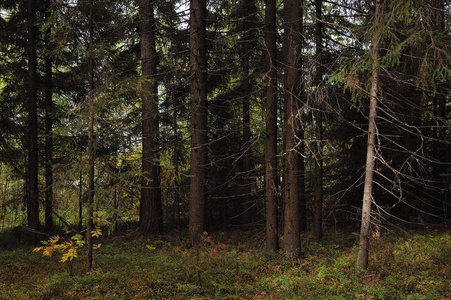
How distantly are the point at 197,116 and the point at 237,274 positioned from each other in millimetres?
5164

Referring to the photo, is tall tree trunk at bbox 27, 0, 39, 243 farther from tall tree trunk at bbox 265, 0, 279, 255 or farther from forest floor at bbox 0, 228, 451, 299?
tall tree trunk at bbox 265, 0, 279, 255

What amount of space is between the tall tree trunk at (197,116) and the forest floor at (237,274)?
117 centimetres

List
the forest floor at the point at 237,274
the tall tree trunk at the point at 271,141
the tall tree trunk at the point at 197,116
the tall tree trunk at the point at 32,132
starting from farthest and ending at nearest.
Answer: the tall tree trunk at the point at 32,132 → the tall tree trunk at the point at 197,116 → the tall tree trunk at the point at 271,141 → the forest floor at the point at 237,274

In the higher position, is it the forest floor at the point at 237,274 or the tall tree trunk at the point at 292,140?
the tall tree trunk at the point at 292,140

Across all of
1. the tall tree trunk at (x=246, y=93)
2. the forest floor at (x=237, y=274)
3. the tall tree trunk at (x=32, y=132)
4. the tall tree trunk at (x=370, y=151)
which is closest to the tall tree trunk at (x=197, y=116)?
the forest floor at (x=237, y=274)

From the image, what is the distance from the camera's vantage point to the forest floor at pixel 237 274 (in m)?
6.32

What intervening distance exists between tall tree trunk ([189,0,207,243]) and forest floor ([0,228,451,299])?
3.84 ft

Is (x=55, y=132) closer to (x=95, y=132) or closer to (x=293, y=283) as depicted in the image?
(x=95, y=132)

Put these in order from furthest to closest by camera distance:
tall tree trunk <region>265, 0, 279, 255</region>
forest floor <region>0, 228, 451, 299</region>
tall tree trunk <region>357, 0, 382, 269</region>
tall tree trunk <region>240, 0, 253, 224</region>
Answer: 1. tall tree trunk <region>240, 0, 253, 224</region>
2. tall tree trunk <region>265, 0, 279, 255</region>
3. tall tree trunk <region>357, 0, 382, 269</region>
4. forest floor <region>0, 228, 451, 299</region>

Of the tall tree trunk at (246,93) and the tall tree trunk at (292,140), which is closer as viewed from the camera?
the tall tree trunk at (292,140)

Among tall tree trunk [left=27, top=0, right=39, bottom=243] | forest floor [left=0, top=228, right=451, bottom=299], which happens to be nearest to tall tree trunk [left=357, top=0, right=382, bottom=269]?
forest floor [left=0, top=228, right=451, bottom=299]

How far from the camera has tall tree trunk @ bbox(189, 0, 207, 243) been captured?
1027cm

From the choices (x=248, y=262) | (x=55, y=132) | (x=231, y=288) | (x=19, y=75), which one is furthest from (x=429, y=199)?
(x=19, y=75)

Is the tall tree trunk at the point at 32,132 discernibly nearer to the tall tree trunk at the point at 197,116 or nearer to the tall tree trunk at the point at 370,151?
the tall tree trunk at the point at 197,116
